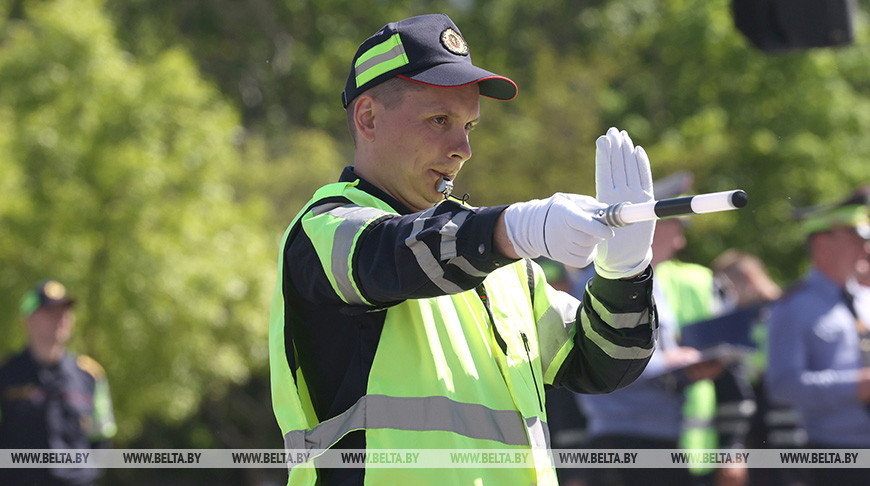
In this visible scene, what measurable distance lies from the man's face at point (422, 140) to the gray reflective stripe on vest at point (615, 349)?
521mm

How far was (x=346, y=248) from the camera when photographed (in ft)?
8.04

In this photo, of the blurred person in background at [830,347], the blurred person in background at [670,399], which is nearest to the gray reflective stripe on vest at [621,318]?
the blurred person in background at [670,399]

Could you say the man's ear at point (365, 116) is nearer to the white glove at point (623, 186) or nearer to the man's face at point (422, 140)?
the man's face at point (422, 140)

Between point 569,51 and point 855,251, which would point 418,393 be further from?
point 569,51

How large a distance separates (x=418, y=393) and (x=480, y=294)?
35cm

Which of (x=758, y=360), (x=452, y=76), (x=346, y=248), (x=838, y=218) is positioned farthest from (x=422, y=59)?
(x=758, y=360)

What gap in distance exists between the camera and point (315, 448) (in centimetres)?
266

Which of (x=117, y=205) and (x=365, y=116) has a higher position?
(x=117, y=205)

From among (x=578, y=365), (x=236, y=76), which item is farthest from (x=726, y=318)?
(x=236, y=76)

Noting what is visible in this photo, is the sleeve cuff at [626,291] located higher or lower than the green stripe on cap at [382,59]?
lower

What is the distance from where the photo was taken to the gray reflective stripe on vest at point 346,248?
8.04 ft

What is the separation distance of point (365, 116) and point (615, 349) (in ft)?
2.85

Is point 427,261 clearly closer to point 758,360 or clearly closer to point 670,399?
point 670,399

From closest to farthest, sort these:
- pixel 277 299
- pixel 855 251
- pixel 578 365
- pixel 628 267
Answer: pixel 628 267, pixel 277 299, pixel 578 365, pixel 855 251
